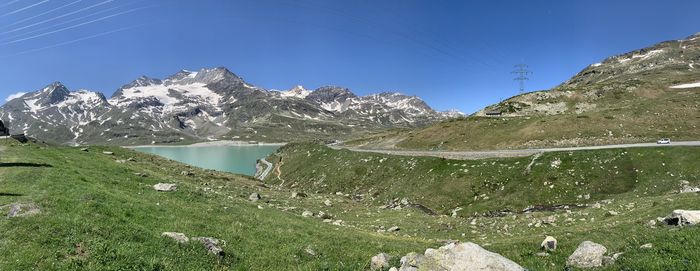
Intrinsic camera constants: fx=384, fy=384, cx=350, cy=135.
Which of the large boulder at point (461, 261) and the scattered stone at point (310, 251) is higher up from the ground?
the large boulder at point (461, 261)

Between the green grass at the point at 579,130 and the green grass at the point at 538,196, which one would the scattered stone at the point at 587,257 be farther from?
the green grass at the point at 579,130

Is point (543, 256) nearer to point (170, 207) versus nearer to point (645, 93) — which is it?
point (170, 207)

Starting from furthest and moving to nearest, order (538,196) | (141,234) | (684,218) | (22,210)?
1. (538,196)
2. (684,218)
3. (22,210)
4. (141,234)

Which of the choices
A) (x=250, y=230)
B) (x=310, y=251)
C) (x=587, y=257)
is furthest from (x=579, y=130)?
(x=250, y=230)

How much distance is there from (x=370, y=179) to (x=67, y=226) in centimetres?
5906

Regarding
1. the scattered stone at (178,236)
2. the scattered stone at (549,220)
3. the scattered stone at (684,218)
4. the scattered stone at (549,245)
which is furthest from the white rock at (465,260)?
the scattered stone at (549,220)

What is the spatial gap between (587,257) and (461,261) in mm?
6125

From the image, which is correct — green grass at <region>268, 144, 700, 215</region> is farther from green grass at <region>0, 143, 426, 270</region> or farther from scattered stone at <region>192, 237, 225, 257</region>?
scattered stone at <region>192, 237, 225, 257</region>

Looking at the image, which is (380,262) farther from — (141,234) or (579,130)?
(579,130)

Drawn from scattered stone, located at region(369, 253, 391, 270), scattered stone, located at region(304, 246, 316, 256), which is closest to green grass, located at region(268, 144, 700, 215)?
scattered stone, located at region(304, 246, 316, 256)

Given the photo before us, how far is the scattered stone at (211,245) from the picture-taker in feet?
57.4

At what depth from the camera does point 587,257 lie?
15312 mm

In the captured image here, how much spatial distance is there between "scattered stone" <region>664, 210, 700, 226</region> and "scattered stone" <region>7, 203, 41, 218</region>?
A: 100ft

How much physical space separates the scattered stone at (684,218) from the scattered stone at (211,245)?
21.8 metres
